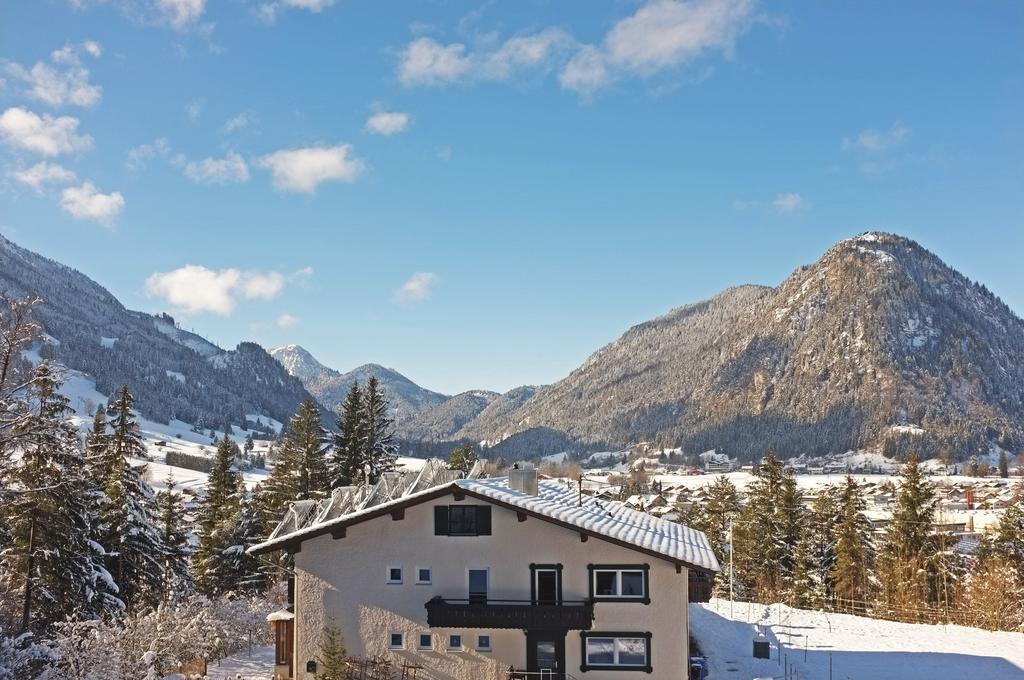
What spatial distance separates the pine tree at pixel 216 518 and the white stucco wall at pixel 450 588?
25.3m

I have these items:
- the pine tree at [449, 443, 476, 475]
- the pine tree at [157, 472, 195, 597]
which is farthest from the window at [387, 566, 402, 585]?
the pine tree at [449, 443, 476, 475]

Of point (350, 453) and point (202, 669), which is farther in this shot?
point (350, 453)

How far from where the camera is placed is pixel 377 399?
185ft

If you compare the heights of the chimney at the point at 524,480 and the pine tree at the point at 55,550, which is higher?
the chimney at the point at 524,480

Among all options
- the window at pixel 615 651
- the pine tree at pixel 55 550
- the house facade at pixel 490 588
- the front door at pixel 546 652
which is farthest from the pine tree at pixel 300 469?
the window at pixel 615 651

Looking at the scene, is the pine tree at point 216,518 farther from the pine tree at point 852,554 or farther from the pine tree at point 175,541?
the pine tree at point 852,554

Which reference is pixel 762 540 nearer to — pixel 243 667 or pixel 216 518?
pixel 216 518

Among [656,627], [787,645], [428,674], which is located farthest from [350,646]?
[787,645]

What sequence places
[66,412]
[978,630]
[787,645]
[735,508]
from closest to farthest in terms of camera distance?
1. [66,412]
2. [787,645]
3. [978,630]
4. [735,508]

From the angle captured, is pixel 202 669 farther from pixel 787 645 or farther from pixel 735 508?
pixel 735 508

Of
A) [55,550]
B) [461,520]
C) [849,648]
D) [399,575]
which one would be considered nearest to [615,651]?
[461,520]

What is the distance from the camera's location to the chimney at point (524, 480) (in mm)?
31125

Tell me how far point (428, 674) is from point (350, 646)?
2.94 meters

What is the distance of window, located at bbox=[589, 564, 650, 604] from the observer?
27.9m
